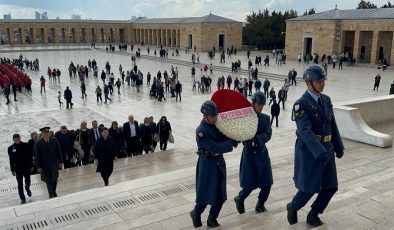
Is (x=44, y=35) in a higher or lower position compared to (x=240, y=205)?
higher

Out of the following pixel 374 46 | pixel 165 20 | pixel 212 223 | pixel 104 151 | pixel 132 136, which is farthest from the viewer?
pixel 165 20

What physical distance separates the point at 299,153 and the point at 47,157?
4518mm

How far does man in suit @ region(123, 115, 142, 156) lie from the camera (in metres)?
9.37

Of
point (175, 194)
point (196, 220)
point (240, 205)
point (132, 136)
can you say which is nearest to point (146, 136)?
point (132, 136)

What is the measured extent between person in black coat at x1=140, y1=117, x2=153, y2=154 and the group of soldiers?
578cm

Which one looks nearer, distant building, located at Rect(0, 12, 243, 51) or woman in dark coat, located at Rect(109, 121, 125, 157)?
woman in dark coat, located at Rect(109, 121, 125, 157)

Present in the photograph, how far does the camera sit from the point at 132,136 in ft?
31.2

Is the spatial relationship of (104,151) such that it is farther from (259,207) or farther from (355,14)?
(355,14)

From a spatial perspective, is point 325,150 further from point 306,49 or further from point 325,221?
point 306,49

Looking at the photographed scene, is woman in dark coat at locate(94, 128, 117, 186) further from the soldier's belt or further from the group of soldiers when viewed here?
the soldier's belt

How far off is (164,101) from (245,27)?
43039mm

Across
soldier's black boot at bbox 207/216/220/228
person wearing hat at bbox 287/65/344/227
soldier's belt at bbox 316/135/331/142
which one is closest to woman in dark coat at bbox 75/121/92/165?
soldier's black boot at bbox 207/216/220/228

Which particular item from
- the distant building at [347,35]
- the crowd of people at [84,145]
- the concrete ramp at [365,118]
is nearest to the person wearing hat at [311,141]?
the crowd of people at [84,145]

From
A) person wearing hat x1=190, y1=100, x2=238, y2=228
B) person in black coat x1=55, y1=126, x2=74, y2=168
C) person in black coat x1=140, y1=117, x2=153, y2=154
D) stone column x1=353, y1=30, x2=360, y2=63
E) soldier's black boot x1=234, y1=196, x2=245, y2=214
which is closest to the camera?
person wearing hat x1=190, y1=100, x2=238, y2=228
